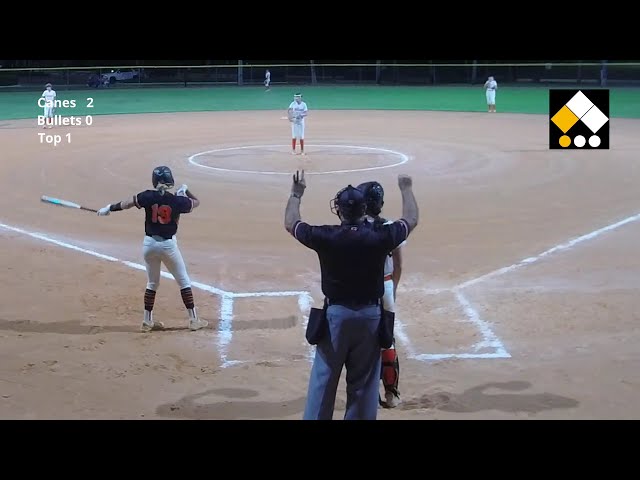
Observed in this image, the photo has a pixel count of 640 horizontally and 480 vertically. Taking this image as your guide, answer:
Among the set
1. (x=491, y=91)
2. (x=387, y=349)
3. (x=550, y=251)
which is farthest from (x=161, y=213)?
(x=491, y=91)

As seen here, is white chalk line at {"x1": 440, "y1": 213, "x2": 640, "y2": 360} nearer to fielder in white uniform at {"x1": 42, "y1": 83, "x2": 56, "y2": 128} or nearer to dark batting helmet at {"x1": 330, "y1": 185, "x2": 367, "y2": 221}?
dark batting helmet at {"x1": 330, "y1": 185, "x2": 367, "y2": 221}

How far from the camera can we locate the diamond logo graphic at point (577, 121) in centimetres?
1811

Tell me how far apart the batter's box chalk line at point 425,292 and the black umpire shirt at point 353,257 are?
133 inches

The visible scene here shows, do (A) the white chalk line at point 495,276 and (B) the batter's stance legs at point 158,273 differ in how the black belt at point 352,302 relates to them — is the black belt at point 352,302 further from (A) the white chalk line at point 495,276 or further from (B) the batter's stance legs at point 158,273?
(B) the batter's stance legs at point 158,273

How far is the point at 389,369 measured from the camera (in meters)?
7.37

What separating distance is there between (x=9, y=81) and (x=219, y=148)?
1186 inches

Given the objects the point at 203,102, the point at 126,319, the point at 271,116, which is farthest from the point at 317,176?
the point at 203,102

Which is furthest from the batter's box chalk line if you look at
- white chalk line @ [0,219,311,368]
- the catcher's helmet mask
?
the catcher's helmet mask

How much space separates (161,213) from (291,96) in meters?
38.1

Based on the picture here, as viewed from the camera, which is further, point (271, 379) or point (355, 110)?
point (355, 110)

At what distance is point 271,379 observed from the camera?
8391 mm

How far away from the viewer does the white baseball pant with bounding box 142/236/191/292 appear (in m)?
9.60

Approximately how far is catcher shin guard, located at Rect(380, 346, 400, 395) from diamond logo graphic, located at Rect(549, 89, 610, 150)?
11396 mm

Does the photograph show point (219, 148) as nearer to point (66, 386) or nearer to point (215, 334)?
point (215, 334)
